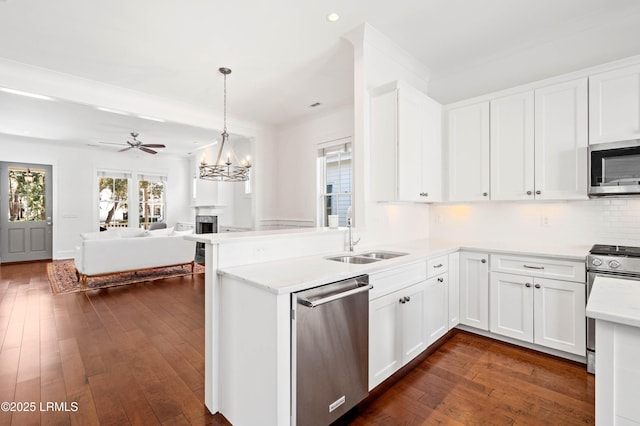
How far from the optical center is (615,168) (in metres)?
2.52

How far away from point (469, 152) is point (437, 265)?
144 centimetres

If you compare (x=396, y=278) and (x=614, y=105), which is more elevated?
(x=614, y=105)

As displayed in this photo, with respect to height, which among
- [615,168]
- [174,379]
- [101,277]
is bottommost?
[174,379]

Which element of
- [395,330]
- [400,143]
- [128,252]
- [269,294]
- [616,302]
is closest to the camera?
[616,302]

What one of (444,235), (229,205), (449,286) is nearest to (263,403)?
(449,286)

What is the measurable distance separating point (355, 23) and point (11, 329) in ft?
15.5

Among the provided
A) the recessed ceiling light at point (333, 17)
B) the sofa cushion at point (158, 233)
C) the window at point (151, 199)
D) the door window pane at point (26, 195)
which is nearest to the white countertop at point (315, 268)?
the recessed ceiling light at point (333, 17)

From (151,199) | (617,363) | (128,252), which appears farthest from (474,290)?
(151,199)

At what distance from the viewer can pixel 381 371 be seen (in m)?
2.11

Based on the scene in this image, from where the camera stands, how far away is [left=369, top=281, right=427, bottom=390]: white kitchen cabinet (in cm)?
206

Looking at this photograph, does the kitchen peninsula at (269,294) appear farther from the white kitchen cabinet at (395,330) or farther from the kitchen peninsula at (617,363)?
the kitchen peninsula at (617,363)

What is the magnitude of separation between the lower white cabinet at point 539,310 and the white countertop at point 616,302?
1.34 meters

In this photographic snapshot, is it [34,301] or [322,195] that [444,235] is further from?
[34,301]

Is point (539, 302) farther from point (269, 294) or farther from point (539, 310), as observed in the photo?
point (269, 294)
